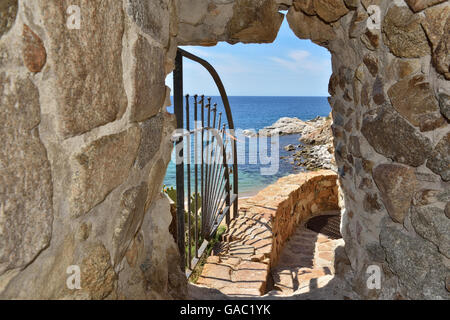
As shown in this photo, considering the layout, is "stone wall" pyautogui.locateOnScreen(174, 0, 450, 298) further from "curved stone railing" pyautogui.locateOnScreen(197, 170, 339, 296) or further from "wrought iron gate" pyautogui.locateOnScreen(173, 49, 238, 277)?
"curved stone railing" pyautogui.locateOnScreen(197, 170, 339, 296)

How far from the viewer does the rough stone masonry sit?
54 centimetres

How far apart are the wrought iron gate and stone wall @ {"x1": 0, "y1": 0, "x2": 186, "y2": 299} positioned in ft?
2.31

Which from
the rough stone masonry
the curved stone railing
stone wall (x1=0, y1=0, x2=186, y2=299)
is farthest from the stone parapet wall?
stone wall (x1=0, y1=0, x2=186, y2=299)

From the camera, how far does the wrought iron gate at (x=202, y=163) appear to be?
194 centimetres

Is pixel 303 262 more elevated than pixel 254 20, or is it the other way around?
pixel 254 20

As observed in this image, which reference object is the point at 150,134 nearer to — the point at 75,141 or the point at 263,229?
the point at 75,141

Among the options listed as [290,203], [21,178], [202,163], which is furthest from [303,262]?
[21,178]

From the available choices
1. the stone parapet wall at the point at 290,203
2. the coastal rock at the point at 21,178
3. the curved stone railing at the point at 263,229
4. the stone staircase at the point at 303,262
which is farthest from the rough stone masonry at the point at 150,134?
the stone parapet wall at the point at 290,203

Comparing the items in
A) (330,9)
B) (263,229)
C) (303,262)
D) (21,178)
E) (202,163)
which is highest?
(330,9)

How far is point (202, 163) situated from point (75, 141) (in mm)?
1922

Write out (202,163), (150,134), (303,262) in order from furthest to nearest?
1. (303,262)
2. (202,163)
3. (150,134)

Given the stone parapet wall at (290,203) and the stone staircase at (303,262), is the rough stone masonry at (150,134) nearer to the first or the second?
the stone staircase at (303,262)

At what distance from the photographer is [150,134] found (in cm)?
116

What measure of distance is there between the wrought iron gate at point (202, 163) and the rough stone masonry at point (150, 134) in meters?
0.43
